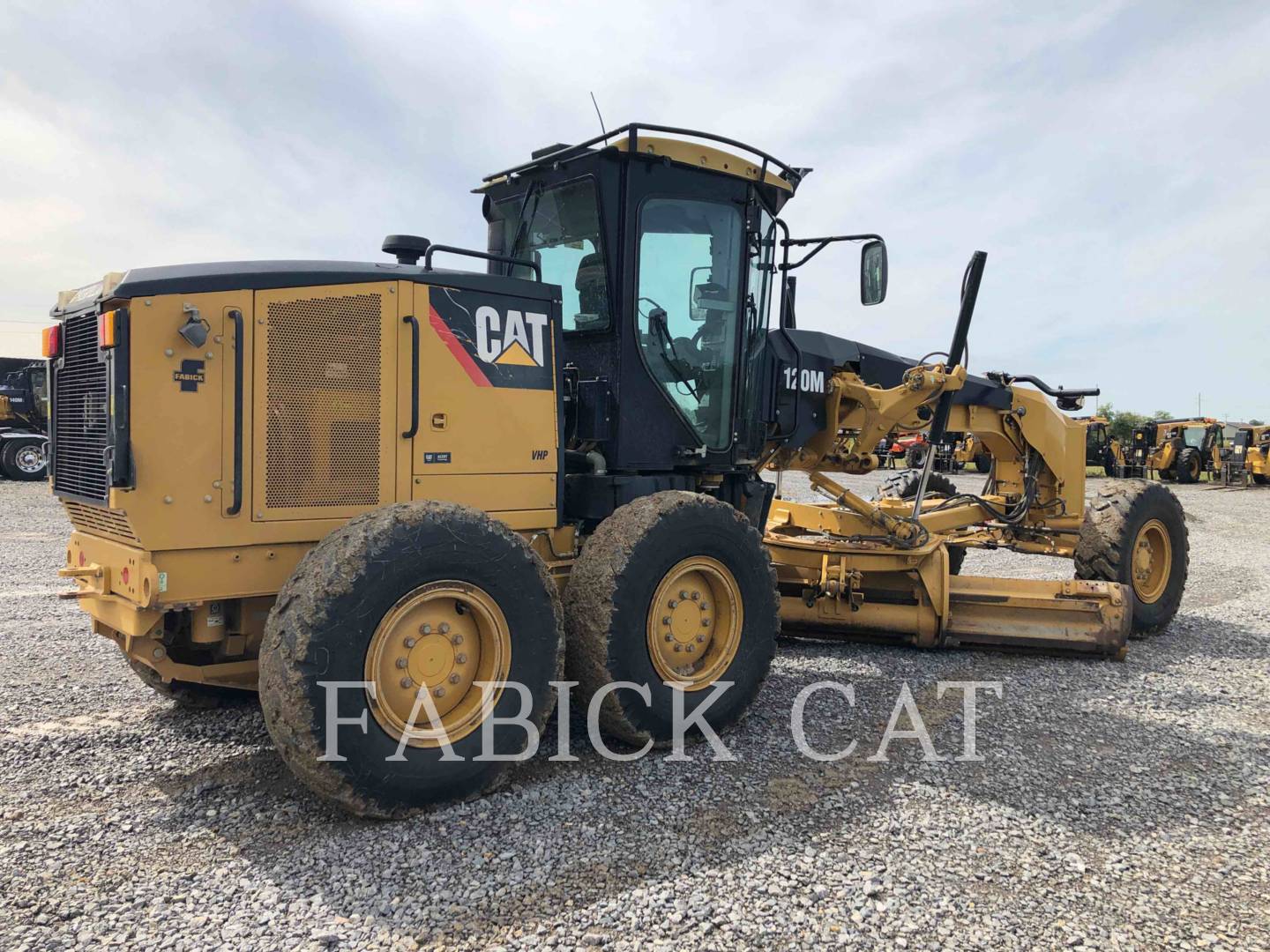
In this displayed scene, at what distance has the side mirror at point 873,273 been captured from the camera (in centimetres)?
559

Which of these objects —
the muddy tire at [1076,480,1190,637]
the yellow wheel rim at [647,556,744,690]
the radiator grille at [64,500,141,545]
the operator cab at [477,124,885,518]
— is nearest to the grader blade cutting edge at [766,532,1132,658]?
the muddy tire at [1076,480,1190,637]

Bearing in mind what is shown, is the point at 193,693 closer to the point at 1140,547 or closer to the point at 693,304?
the point at 693,304

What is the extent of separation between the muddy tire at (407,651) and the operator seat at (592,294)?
5.28ft

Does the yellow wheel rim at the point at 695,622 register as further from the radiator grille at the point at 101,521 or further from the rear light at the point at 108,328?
the rear light at the point at 108,328

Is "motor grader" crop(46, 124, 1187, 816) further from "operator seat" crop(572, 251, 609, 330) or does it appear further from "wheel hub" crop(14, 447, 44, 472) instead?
"wheel hub" crop(14, 447, 44, 472)

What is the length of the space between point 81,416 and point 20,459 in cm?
2065

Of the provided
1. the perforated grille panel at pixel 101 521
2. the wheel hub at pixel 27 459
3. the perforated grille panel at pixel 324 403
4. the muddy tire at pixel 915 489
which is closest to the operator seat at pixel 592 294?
the perforated grille panel at pixel 324 403

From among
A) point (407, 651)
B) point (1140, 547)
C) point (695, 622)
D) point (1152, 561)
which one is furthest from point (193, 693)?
point (1152, 561)

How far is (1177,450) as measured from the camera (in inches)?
1321

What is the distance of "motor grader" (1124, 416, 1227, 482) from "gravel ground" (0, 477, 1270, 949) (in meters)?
32.4

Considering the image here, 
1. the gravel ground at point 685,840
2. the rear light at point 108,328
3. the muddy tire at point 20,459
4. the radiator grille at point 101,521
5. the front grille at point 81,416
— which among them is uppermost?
the rear light at point 108,328

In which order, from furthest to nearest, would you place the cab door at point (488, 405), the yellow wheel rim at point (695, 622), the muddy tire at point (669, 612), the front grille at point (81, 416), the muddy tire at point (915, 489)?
the muddy tire at point (915, 489), the yellow wheel rim at point (695, 622), the muddy tire at point (669, 612), the cab door at point (488, 405), the front grille at point (81, 416)

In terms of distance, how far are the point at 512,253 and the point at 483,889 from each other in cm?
363

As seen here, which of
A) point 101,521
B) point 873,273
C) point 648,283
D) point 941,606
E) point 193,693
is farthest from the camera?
point 941,606
